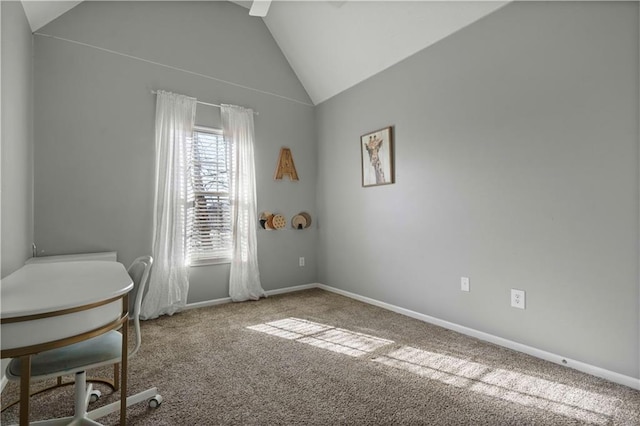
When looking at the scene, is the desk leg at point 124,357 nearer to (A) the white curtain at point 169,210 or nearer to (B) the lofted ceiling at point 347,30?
(A) the white curtain at point 169,210

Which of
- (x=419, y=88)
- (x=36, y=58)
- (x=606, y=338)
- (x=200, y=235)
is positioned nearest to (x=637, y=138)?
(x=606, y=338)

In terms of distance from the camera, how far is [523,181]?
2.25 metres

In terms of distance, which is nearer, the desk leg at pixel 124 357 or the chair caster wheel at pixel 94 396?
the desk leg at pixel 124 357

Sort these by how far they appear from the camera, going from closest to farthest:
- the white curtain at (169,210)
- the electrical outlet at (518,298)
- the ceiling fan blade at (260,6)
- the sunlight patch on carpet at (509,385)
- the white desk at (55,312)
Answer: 1. the white desk at (55,312)
2. the sunlight patch on carpet at (509,385)
3. the ceiling fan blade at (260,6)
4. the electrical outlet at (518,298)
5. the white curtain at (169,210)

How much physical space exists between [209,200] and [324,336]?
194cm

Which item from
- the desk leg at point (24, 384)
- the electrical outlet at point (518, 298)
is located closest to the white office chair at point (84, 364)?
the desk leg at point (24, 384)

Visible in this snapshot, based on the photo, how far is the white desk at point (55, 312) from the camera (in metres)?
0.98

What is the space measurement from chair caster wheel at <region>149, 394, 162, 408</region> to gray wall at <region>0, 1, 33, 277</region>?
1.16m

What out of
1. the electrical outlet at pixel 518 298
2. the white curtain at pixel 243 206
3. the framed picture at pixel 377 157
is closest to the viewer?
the electrical outlet at pixel 518 298

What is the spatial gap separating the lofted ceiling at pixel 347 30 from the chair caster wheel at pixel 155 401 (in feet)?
→ 9.47

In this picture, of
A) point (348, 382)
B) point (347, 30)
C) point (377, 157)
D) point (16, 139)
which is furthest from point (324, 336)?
point (347, 30)

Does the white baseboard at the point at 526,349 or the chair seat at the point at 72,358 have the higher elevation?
the chair seat at the point at 72,358

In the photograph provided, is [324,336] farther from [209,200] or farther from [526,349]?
[209,200]

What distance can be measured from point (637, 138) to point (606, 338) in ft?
3.86
